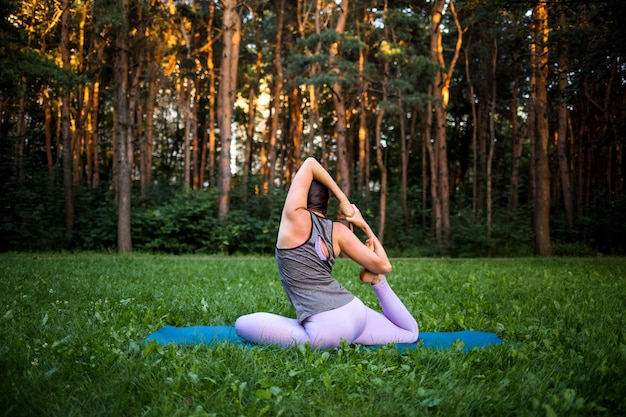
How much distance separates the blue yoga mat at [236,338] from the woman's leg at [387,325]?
71mm

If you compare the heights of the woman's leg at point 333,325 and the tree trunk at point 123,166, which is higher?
the tree trunk at point 123,166

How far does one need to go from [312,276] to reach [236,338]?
1.10 m

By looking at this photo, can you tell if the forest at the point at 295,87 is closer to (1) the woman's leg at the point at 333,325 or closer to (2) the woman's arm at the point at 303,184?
(2) the woman's arm at the point at 303,184

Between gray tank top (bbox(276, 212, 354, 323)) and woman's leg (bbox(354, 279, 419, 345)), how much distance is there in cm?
49

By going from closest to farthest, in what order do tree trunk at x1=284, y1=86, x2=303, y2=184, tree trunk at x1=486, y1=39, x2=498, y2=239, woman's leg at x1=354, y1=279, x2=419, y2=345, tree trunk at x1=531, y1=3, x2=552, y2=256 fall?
woman's leg at x1=354, y1=279, x2=419, y2=345 → tree trunk at x1=531, y1=3, x2=552, y2=256 → tree trunk at x1=486, y1=39, x2=498, y2=239 → tree trunk at x1=284, y1=86, x2=303, y2=184

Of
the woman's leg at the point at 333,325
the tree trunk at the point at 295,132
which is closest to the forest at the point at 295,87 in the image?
the tree trunk at the point at 295,132

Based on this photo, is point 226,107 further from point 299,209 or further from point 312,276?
point 312,276

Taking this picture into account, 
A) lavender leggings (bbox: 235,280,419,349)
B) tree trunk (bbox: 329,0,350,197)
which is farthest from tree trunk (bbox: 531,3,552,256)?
lavender leggings (bbox: 235,280,419,349)

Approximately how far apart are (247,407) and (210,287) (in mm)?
5749

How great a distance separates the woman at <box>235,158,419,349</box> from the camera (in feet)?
14.1

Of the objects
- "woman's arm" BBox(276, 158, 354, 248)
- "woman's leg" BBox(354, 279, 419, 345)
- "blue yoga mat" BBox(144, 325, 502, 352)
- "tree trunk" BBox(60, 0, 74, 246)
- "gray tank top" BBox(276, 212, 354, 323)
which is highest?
"tree trunk" BBox(60, 0, 74, 246)

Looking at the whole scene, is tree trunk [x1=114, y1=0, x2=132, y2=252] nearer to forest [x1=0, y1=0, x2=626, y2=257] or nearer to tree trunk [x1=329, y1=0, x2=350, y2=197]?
forest [x1=0, y1=0, x2=626, y2=257]

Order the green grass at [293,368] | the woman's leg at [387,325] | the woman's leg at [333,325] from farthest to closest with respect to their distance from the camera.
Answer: the woman's leg at [387,325], the woman's leg at [333,325], the green grass at [293,368]

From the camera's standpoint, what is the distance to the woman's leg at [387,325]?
4.71 meters
